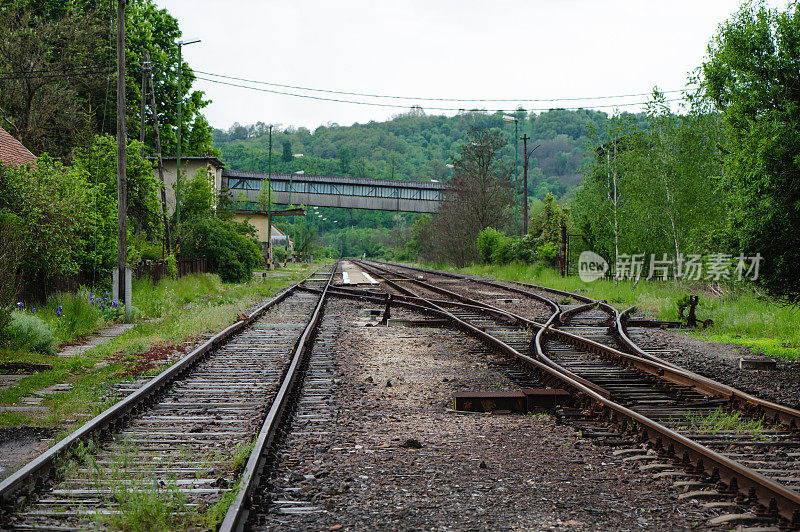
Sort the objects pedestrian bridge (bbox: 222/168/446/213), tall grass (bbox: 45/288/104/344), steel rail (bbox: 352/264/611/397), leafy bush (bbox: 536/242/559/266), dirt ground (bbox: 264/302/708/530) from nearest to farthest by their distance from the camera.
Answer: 1. dirt ground (bbox: 264/302/708/530)
2. steel rail (bbox: 352/264/611/397)
3. tall grass (bbox: 45/288/104/344)
4. leafy bush (bbox: 536/242/559/266)
5. pedestrian bridge (bbox: 222/168/446/213)

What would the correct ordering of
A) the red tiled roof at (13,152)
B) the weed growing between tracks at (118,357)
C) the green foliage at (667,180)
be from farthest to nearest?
1. the green foliage at (667,180)
2. the red tiled roof at (13,152)
3. the weed growing between tracks at (118,357)

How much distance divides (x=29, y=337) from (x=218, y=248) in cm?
2265

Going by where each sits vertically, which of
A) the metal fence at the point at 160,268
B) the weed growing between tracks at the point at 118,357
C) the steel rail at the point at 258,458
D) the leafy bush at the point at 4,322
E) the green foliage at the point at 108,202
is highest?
the green foliage at the point at 108,202

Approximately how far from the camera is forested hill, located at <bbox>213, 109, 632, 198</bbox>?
10619 cm

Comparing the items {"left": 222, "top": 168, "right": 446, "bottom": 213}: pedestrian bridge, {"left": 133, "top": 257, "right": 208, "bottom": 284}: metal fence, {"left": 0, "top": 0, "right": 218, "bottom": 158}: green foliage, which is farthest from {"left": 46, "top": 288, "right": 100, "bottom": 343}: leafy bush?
{"left": 222, "top": 168, "right": 446, "bottom": 213}: pedestrian bridge

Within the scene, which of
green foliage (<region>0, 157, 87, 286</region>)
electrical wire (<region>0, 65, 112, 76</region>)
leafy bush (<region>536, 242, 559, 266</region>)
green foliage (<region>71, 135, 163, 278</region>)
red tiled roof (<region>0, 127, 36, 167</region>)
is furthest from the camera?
leafy bush (<region>536, 242, 559, 266</region>)

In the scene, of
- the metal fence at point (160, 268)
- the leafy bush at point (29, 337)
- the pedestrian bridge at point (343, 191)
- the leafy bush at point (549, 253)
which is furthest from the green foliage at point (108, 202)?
the pedestrian bridge at point (343, 191)

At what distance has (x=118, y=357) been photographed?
38.1 feet

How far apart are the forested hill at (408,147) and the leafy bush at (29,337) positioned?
288ft

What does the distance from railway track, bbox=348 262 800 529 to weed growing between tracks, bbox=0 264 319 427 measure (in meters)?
5.44

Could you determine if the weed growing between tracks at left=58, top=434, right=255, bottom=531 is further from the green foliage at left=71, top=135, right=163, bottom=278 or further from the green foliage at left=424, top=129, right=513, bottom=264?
the green foliage at left=424, top=129, right=513, bottom=264

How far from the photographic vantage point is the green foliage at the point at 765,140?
412 inches

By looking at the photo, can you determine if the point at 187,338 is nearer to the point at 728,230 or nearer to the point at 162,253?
the point at 728,230

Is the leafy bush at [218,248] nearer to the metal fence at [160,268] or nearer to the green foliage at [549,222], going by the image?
the metal fence at [160,268]
